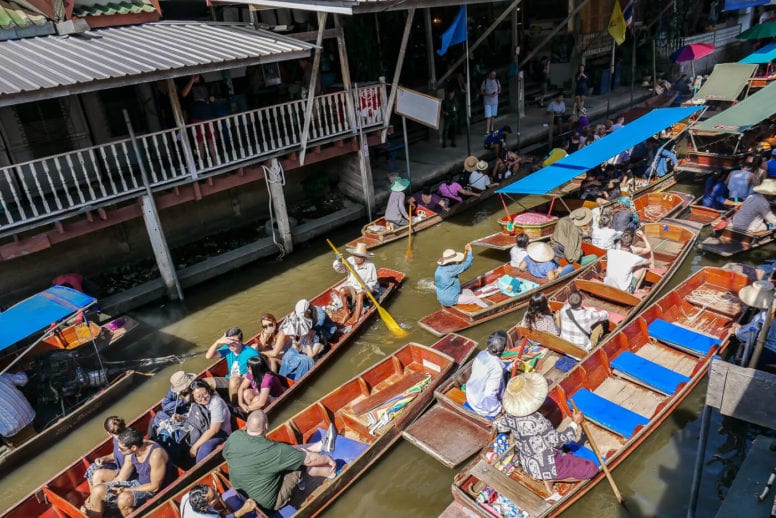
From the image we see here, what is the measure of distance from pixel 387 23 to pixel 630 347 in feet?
49.3

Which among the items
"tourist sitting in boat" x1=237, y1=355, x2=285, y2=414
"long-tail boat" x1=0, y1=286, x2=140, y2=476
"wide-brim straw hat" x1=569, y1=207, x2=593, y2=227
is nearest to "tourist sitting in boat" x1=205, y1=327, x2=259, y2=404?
"tourist sitting in boat" x1=237, y1=355, x2=285, y2=414

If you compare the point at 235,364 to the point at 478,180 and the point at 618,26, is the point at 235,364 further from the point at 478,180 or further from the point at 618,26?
the point at 618,26

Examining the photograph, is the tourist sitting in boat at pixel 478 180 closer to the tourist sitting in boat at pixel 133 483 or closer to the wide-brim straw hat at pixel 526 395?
the wide-brim straw hat at pixel 526 395

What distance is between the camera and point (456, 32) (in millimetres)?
15523

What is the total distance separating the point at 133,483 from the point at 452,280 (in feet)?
20.6

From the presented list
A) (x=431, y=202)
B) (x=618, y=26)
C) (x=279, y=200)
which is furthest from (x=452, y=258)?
(x=618, y=26)

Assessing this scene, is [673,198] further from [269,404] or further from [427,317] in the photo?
[269,404]

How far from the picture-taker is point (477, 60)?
76.8 feet

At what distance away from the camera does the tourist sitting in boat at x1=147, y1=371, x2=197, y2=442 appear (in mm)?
7777

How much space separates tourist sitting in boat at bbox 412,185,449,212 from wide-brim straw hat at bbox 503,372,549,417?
9361mm

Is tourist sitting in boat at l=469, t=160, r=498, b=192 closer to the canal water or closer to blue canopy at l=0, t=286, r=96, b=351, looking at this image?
the canal water

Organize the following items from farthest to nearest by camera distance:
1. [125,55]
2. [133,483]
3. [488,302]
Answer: [488,302] < [125,55] < [133,483]

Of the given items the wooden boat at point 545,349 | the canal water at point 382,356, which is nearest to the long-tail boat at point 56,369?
the canal water at point 382,356

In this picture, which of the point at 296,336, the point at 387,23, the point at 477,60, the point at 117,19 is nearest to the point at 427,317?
the point at 296,336
